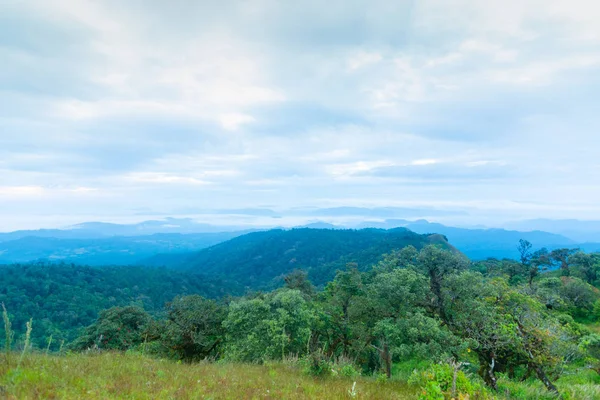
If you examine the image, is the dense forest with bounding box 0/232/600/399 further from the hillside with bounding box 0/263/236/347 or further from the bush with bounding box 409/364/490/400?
the hillside with bounding box 0/263/236/347

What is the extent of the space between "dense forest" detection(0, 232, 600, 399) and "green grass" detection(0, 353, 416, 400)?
1138 millimetres

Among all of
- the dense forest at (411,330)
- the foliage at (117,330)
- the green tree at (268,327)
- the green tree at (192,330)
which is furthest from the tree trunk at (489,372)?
the foliage at (117,330)

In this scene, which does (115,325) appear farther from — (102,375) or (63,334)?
(63,334)

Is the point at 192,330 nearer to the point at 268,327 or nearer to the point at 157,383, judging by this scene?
the point at 268,327

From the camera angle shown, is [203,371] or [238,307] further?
[238,307]

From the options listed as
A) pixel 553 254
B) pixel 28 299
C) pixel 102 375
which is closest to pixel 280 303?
pixel 102 375

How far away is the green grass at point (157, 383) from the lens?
20.4 feet

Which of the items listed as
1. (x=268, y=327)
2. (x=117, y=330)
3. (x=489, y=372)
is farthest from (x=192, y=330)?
(x=489, y=372)

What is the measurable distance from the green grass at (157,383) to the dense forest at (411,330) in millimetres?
1138

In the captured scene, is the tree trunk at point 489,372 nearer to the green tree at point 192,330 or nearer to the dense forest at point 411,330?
the dense forest at point 411,330

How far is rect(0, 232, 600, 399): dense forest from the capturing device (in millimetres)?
12180

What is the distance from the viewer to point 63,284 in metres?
141

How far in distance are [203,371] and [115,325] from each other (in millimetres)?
37698

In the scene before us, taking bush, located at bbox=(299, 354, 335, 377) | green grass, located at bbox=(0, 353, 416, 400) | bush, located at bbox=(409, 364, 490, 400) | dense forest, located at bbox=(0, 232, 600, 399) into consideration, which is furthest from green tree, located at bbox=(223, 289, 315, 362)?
bush, located at bbox=(409, 364, 490, 400)
